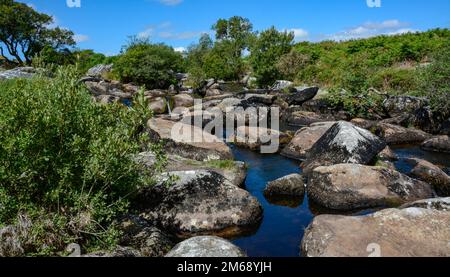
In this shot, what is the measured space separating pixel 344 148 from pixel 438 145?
8408mm

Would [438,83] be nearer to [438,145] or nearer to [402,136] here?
[402,136]

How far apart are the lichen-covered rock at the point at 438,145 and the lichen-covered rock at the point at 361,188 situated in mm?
8718

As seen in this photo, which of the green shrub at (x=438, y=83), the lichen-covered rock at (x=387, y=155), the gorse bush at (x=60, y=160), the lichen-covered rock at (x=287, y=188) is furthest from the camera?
the green shrub at (x=438, y=83)

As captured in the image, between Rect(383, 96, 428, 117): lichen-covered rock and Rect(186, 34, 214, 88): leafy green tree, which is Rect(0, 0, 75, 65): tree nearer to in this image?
Rect(186, 34, 214, 88): leafy green tree

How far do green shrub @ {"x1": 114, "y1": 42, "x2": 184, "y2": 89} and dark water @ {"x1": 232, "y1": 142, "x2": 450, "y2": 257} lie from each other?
3819 centimetres

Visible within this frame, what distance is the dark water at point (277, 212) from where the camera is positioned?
37.7ft

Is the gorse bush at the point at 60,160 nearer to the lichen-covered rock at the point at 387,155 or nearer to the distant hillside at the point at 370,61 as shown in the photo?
the lichen-covered rock at the point at 387,155

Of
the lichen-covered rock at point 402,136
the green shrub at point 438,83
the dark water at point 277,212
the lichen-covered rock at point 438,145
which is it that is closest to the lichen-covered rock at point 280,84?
the green shrub at point 438,83

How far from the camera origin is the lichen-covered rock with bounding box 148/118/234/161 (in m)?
18.8

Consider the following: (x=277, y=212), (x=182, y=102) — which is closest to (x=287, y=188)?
(x=277, y=212)

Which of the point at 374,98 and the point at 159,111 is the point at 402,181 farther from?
the point at 159,111

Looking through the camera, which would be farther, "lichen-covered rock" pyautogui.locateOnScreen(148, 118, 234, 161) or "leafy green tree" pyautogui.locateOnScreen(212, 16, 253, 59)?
"leafy green tree" pyautogui.locateOnScreen(212, 16, 253, 59)

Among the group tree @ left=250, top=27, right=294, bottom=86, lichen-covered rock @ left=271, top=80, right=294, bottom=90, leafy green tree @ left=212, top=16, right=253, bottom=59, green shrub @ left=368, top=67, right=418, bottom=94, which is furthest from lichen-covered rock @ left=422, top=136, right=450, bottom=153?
leafy green tree @ left=212, top=16, right=253, bottom=59

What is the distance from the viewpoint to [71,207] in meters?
9.37
